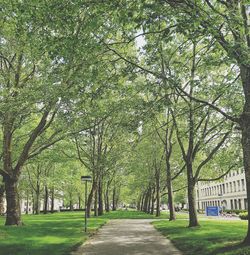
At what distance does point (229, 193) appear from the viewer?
90.3 meters

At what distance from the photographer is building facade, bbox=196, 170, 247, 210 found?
81.7 meters

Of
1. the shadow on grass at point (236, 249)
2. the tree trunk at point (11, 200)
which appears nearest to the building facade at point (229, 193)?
the tree trunk at point (11, 200)

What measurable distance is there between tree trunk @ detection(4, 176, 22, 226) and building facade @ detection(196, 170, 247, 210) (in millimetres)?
57116

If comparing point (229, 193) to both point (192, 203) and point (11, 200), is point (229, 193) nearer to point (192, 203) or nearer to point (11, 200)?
point (192, 203)

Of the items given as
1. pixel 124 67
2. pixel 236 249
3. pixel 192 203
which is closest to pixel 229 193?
pixel 192 203

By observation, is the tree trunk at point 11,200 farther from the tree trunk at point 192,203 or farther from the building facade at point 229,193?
the building facade at point 229,193

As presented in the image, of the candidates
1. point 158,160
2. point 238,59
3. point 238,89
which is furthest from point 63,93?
point 158,160

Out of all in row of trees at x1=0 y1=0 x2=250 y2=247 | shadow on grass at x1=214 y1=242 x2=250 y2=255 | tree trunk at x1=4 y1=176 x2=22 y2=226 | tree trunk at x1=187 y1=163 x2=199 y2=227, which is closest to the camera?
row of trees at x1=0 y1=0 x2=250 y2=247

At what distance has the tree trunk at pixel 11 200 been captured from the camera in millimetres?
23109

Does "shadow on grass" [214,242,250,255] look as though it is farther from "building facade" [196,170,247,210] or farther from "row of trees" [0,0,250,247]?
"building facade" [196,170,247,210]

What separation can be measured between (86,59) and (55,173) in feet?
147

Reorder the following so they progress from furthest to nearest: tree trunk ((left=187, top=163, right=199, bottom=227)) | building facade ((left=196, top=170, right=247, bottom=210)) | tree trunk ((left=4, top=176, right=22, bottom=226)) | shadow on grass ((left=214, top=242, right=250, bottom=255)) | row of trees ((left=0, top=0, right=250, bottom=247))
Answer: building facade ((left=196, top=170, right=247, bottom=210))
tree trunk ((left=4, top=176, right=22, bottom=226))
tree trunk ((left=187, top=163, right=199, bottom=227))
shadow on grass ((left=214, top=242, right=250, bottom=255))
row of trees ((left=0, top=0, right=250, bottom=247))

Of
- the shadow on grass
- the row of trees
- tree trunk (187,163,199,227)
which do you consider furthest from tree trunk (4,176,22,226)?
the shadow on grass

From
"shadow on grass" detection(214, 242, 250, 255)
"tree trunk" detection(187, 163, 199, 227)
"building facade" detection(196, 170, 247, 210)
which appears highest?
"building facade" detection(196, 170, 247, 210)
